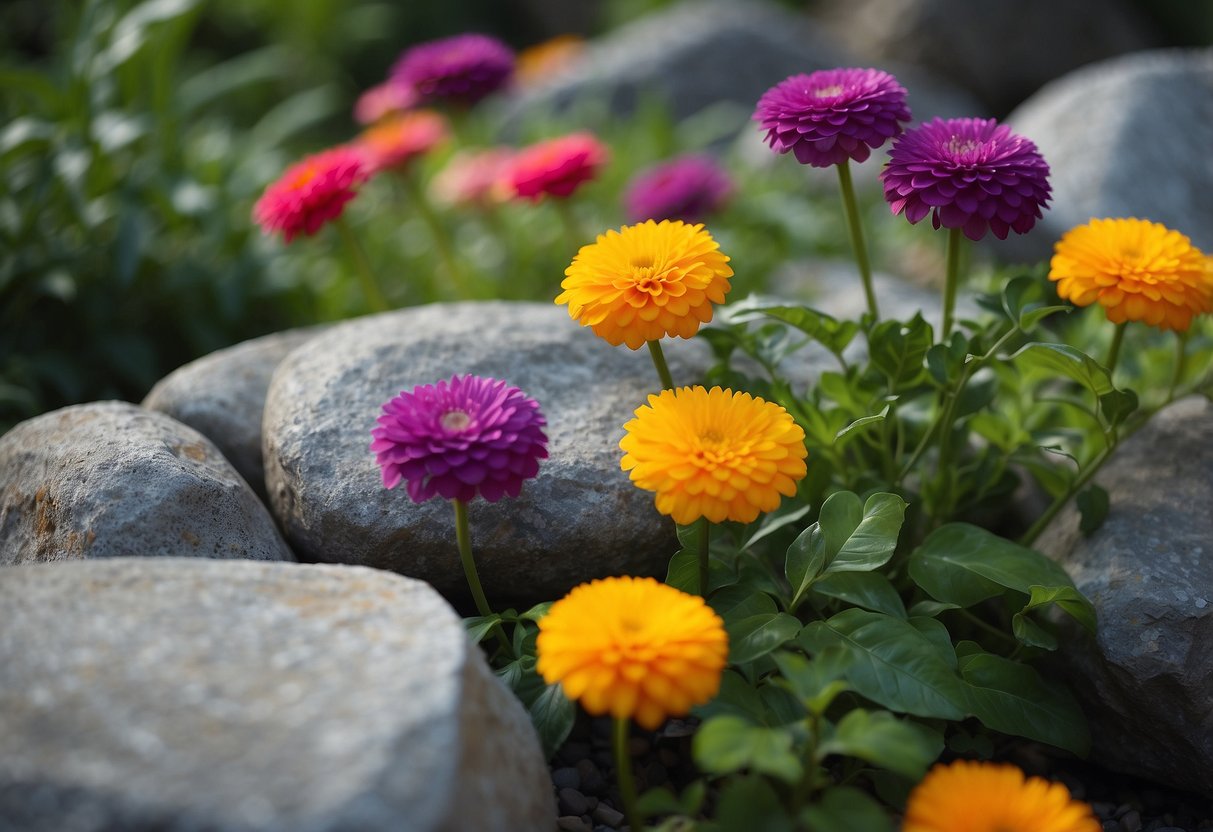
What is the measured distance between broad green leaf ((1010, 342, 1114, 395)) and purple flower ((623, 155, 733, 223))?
1486 millimetres

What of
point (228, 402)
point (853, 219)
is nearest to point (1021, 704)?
point (853, 219)

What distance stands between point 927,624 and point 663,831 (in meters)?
0.61

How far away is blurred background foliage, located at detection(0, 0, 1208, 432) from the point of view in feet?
9.67

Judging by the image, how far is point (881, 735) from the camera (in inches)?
53.2

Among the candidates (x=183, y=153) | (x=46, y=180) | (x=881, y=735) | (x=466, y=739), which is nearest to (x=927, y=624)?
(x=881, y=735)

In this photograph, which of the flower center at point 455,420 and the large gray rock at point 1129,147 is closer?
the flower center at point 455,420

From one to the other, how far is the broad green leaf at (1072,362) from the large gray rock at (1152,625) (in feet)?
0.97

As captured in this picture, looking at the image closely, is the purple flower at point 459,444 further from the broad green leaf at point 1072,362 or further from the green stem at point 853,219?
the broad green leaf at point 1072,362

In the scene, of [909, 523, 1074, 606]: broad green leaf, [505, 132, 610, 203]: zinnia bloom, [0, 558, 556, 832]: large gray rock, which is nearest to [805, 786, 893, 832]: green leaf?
[0, 558, 556, 832]: large gray rock

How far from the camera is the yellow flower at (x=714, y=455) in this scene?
1.48 m

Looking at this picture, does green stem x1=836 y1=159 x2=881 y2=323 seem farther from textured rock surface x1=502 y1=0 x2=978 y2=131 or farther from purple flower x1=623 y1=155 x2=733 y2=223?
textured rock surface x1=502 y1=0 x2=978 y2=131

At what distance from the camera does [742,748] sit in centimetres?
131

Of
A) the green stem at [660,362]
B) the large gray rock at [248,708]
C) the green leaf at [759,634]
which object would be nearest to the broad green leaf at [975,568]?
the green leaf at [759,634]

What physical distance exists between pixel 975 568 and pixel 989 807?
543mm
